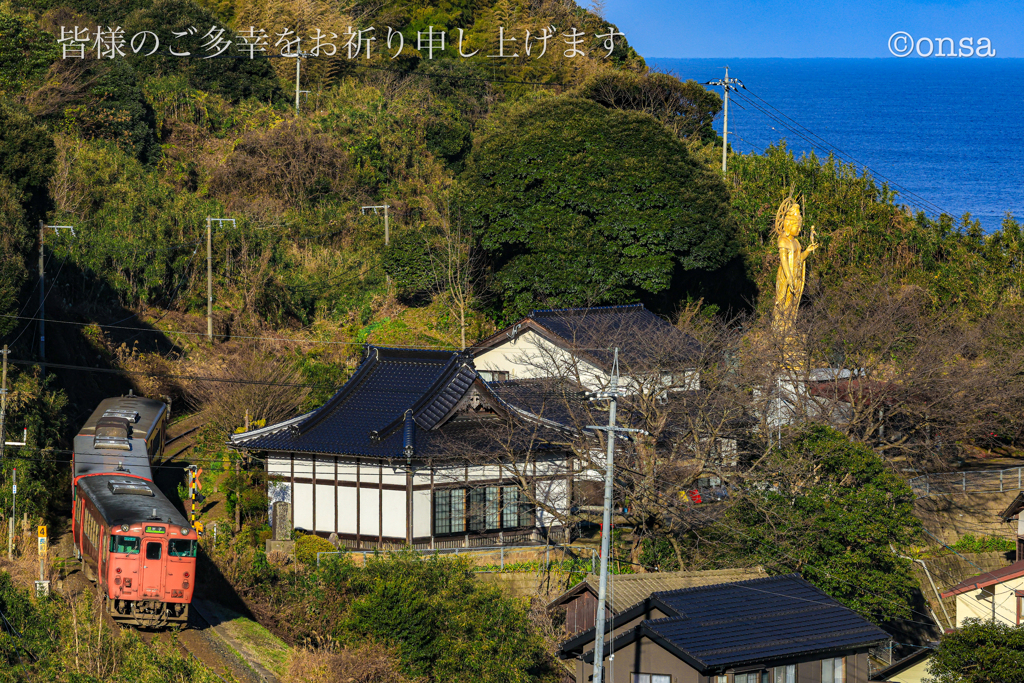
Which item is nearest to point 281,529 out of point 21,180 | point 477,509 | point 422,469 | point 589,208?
point 422,469

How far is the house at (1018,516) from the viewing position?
30.5 meters

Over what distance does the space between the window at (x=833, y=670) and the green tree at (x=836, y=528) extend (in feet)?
11.2

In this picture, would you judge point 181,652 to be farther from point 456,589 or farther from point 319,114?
point 319,114

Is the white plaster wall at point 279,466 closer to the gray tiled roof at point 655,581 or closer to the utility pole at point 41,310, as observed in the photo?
the utility pole at point 41,310

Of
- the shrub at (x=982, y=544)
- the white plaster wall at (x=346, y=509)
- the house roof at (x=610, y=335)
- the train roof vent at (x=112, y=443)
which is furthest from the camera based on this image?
the shrub at (x=982, y=544)

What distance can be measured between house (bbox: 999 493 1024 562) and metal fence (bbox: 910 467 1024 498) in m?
0.98

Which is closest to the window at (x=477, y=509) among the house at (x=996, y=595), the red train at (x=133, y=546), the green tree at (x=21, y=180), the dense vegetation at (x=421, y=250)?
the dense vegetation at (x=421, y=250)

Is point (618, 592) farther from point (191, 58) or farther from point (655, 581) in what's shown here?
point (191, 58)

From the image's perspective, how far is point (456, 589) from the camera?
23.1 m

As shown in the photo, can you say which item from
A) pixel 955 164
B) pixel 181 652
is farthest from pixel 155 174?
pixel 955 164

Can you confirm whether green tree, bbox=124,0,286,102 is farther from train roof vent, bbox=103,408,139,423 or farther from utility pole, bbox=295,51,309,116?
train roof vent, bbox=103,408,139,423

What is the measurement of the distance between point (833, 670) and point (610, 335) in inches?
570

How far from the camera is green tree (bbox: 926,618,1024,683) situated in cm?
2094

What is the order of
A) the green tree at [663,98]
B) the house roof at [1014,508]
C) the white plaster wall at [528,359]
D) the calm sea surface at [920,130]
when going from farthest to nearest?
the calm sea surface at [920,130]
the green tree at [663,98]
the white plaster wall at [528,359]
the house roof at [1014,508]
